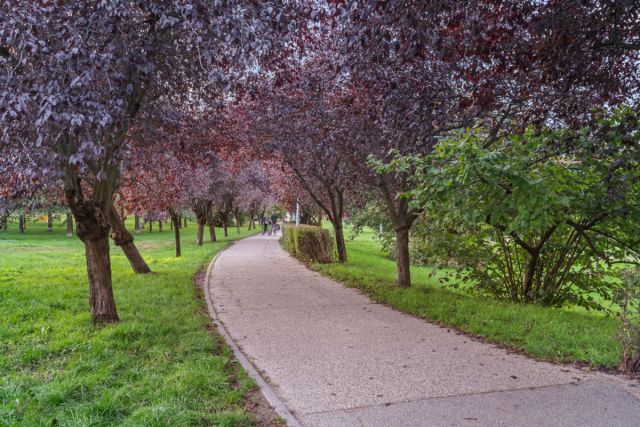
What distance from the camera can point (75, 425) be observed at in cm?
342

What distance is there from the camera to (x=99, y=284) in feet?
21.8

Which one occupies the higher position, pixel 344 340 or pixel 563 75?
pixel 563 75

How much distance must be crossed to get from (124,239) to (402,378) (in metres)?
9.02

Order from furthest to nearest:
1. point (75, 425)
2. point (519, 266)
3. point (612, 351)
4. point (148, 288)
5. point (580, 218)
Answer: point (148, 288) → point (519, 266) → point (580, 218) → point (612, 351) → point (75, 425)

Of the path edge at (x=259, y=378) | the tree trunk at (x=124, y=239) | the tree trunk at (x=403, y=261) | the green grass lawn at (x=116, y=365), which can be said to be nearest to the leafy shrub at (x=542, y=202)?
the tree trunk at (x=403, y=261)

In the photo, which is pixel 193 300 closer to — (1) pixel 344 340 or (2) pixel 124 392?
(1) pixel 344 340

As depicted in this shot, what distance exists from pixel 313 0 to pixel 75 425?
5.42 m

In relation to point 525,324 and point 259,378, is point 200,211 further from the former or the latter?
point 259,378

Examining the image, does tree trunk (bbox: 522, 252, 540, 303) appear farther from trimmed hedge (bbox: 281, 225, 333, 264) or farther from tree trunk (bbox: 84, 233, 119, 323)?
trimmed hedge (bbox: 281, 225, 333, 264)

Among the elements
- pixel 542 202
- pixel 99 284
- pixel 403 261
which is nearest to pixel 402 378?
pixel 542 202

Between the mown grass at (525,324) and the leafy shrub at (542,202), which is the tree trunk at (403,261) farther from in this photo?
the leafy shrub at (542,202)

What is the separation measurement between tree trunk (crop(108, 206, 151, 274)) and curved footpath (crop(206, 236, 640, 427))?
4.90m

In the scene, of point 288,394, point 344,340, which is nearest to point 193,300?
point 344,340

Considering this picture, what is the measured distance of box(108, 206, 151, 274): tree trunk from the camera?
11.2 meters
